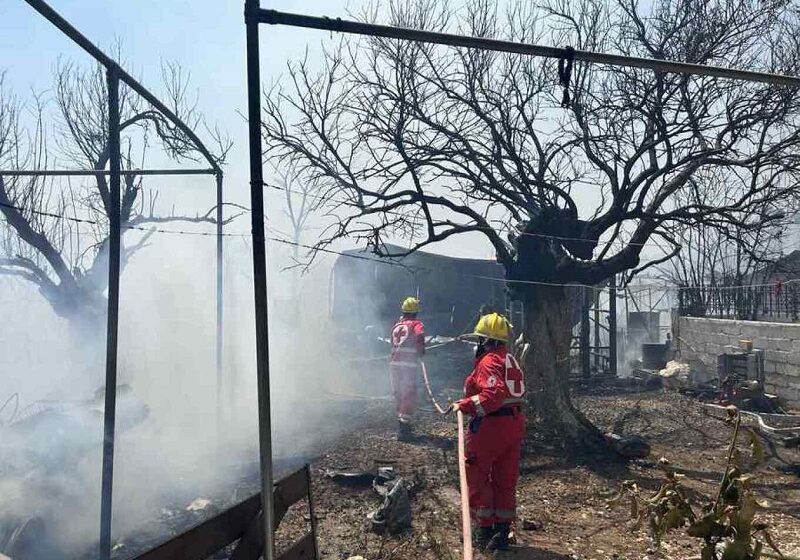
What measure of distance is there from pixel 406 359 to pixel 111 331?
5776 millimetres

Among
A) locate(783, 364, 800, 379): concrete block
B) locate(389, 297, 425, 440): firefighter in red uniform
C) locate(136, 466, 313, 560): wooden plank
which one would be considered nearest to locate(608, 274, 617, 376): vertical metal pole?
locate(783, 364, 800, 379): concrete block

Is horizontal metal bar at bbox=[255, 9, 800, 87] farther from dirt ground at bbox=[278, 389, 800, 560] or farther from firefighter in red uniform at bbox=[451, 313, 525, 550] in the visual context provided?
firefighter in red uniform at bbox=[451, 313, 525, 550]

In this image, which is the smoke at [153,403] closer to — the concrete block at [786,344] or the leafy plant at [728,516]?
the leafy plant at [728,516]

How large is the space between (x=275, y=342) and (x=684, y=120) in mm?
13601

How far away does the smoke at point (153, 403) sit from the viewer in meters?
6.01

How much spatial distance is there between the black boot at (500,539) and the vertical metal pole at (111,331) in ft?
9.63

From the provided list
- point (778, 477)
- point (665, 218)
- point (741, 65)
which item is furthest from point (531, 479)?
point (741, 65)

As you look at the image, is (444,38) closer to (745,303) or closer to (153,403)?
(153,403)

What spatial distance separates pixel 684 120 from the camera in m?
8.16

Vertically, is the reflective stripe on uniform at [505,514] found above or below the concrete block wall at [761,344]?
below

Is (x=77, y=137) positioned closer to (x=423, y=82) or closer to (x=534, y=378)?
(x=423, y=82)

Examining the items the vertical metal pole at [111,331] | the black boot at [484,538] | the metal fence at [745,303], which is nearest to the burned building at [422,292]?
the metal fence at [745,303]

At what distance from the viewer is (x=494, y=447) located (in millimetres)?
5246

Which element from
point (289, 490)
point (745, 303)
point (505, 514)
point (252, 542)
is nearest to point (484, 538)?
point (505, 514)
